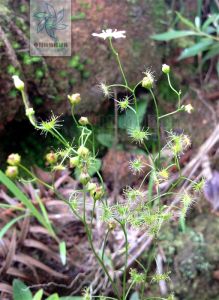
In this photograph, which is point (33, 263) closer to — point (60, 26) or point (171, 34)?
point (60, 26)

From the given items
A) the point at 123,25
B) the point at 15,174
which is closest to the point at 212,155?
the point at 123,25

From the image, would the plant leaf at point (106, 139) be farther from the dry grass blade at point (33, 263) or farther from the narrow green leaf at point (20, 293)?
the narrow green leaf at point (20, 293)

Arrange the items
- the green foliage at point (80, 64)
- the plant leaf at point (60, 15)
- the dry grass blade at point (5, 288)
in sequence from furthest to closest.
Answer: the green foliage at point (80, 64) → the plant leaf at point (60, 15) → the dry grass blade at point (5, 288)

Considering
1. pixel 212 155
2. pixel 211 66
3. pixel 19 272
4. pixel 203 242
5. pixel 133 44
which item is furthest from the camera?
pixel 211 66

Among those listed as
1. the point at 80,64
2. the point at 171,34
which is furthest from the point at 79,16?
the point at 171,34

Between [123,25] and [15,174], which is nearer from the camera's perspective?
[15,174]


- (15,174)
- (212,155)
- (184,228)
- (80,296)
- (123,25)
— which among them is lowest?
(80,296)

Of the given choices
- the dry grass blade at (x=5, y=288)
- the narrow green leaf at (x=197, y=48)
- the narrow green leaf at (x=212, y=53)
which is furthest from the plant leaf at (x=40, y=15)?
the dry grass blade at (x=5, y=288)

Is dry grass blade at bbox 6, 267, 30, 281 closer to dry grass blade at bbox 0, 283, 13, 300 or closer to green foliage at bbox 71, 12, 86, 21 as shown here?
dry grass blade at bbox 0, 283, 13, 300

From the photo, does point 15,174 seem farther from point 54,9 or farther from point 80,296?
point 54,9

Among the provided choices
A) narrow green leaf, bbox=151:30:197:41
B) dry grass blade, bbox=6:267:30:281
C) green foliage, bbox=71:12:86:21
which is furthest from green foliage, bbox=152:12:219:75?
dry grass blade, bbox=6:267:30:281

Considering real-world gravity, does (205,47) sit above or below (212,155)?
above
